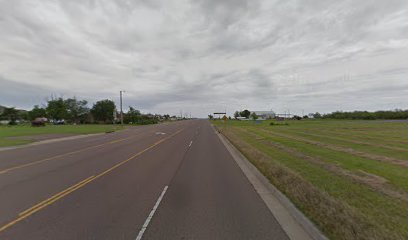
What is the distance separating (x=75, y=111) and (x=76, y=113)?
3.32 feet

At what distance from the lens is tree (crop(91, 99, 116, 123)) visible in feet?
324

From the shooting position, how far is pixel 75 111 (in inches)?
4301

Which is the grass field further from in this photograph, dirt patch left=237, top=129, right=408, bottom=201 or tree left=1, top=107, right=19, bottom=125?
tree left=1, top=107, right=19, bottom=125

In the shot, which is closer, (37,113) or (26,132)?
(26,132)

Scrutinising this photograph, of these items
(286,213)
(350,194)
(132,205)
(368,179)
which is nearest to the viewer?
(286,213)

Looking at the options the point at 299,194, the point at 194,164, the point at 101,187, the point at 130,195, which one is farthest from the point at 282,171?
the point at 101,187

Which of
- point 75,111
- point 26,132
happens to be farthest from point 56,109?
point 26,132

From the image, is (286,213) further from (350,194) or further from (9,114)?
(9,114)

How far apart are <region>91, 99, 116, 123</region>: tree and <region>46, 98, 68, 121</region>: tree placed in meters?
12.7

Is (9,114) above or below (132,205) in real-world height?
above

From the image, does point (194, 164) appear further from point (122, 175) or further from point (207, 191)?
point (207, 191)

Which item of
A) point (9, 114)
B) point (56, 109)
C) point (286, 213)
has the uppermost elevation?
point (56, 109)

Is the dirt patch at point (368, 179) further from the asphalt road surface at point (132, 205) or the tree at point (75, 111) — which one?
the tree at point (75, 111)

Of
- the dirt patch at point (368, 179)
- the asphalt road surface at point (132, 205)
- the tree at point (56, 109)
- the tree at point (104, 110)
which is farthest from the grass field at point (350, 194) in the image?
the tree at point (56, 109)
